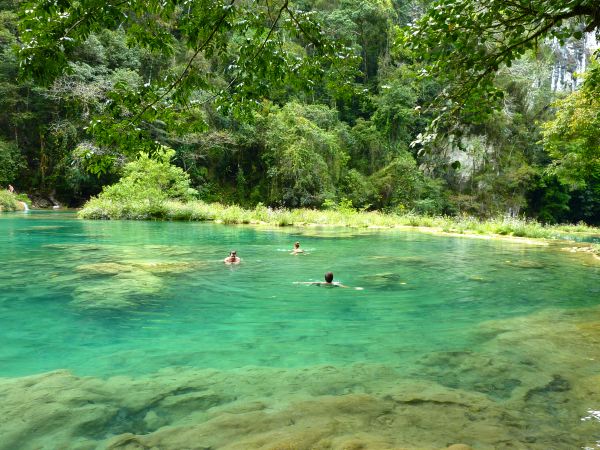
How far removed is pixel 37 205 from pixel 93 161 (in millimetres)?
37195

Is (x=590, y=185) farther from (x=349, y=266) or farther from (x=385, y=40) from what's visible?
(x=349, y=266)

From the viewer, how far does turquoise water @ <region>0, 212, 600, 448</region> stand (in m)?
4.39

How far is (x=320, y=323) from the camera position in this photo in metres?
7.04

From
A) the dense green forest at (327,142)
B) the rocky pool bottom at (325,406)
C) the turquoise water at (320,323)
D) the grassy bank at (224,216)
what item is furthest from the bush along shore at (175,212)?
the rocky pool bottom at (325,406)

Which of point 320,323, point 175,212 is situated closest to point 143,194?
point 175,212

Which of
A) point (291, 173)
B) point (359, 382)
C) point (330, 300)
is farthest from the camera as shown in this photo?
point (291, 173)

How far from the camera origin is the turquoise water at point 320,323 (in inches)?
173

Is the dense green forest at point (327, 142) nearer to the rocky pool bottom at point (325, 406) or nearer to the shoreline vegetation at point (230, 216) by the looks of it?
the shoreline vegetation at point (230, 216)

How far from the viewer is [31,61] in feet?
12.6

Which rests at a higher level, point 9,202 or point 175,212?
point 9,202

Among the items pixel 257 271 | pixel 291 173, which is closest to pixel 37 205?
pixel 291 173

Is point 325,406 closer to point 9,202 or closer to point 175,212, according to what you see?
point 175,212

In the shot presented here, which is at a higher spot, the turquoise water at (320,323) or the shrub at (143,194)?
the shrub at (143,194)

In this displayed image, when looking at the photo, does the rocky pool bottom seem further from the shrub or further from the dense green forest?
the shrub
